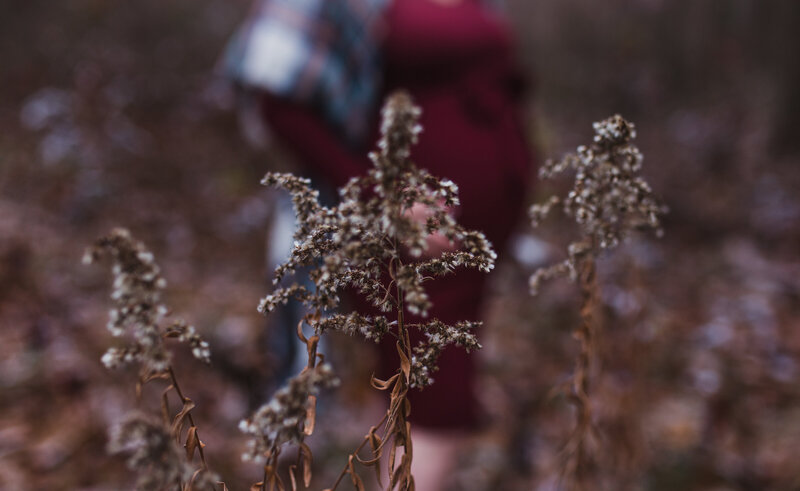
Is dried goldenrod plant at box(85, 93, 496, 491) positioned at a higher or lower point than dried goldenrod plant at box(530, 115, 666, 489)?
lower

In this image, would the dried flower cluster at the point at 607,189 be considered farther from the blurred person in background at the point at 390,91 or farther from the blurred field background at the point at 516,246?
the blurred person in background at the point at 390,91

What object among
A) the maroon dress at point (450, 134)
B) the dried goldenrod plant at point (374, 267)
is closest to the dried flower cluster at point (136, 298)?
the dried goldenrod plant at point (374, 267)

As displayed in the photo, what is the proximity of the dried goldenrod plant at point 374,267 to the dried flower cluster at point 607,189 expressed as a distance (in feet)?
0.60

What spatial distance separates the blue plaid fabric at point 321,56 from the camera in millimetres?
1818

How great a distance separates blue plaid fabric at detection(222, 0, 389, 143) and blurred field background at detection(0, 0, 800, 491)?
0.46 meters

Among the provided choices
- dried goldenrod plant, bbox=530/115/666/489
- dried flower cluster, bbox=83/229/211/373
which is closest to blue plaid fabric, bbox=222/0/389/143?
dried goldenrod plant, bbox=530/115/666/489

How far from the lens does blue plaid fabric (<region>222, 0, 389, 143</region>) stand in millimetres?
1818

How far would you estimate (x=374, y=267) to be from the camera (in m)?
0.58

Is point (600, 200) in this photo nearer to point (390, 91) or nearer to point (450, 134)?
point (450, 134)

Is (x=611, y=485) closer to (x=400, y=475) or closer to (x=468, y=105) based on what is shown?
(x=468, y=105)

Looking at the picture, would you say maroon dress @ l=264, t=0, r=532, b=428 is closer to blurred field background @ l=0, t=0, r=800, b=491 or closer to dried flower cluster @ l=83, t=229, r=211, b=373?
blurred field background @ l=0, t=0, r=800, b=491

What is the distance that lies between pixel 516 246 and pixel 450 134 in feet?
3.27

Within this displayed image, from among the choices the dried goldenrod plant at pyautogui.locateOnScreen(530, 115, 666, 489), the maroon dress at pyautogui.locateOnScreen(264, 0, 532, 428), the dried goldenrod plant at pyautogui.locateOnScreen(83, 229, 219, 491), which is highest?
the maroon dress at pyautogui.locateOnScreen(264, 0, 532, 428)

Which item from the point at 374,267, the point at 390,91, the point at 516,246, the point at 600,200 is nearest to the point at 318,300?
the point at 374,267
